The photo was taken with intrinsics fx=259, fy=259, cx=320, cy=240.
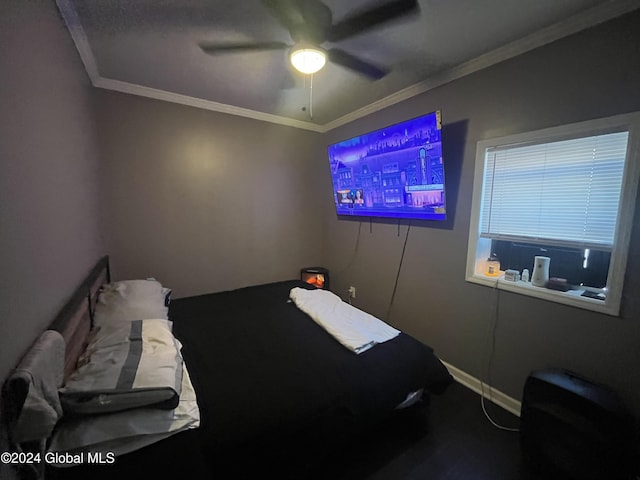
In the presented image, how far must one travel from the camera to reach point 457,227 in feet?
7.48

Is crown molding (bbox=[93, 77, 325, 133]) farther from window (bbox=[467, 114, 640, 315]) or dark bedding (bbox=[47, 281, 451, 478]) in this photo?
window (bbox=[467, 114, 640, 315])

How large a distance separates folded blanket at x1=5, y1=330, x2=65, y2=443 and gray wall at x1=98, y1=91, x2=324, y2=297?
83.0 inches

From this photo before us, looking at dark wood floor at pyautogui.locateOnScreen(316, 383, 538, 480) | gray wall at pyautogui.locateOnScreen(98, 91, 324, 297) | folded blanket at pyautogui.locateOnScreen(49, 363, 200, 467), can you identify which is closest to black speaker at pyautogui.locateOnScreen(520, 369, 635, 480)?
dark wood floor at pyautogui.locateOnScreen(316, 383, 538, 480)

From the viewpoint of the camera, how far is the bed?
0.98m

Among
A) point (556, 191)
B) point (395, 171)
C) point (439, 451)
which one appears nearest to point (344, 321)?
point (439, 451)

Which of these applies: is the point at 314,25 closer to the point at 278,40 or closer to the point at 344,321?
the point at 278,40

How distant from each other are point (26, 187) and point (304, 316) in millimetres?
1790

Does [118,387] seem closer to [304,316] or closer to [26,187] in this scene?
[26,187]

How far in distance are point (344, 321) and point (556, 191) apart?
5.67 feet

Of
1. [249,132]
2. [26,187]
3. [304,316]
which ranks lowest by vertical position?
[304,316]

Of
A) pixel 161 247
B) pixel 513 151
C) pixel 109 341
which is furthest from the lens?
pixel 161 247

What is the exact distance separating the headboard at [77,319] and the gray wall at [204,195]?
908 millimetres

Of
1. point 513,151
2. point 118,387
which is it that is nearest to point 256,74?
point 513,151

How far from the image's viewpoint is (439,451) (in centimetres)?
161
